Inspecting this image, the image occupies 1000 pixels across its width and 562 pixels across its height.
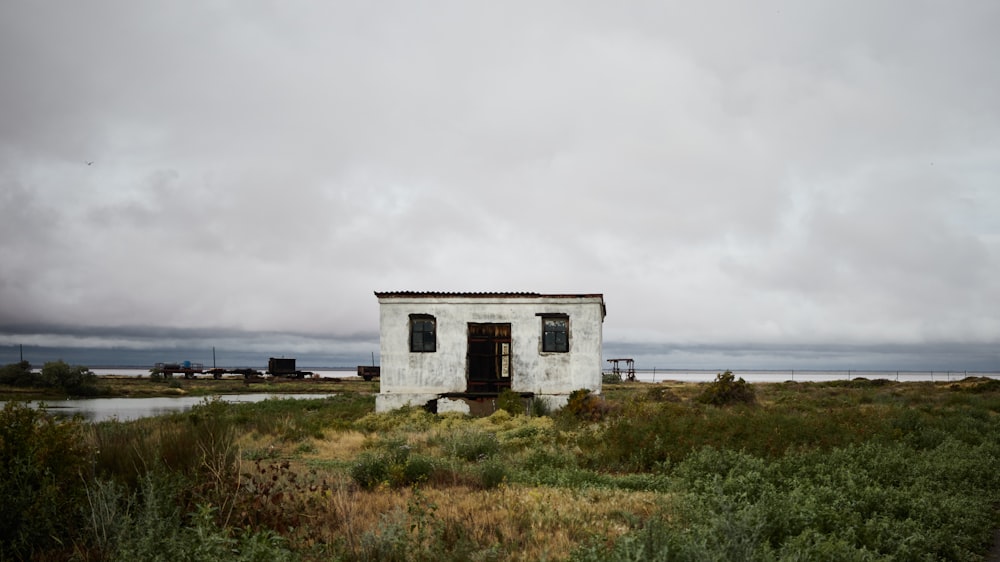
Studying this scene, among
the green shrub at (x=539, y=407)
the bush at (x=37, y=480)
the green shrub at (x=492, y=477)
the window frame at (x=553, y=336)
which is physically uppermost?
the window frame at (x=553, y=336)

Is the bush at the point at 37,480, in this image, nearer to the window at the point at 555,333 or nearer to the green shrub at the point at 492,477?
the green shrub at the point at 492,477

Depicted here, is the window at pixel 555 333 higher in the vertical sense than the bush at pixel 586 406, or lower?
higher

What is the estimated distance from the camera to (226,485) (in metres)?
7.10

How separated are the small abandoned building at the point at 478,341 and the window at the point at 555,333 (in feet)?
0.12

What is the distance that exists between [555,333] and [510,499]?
51.8 ft

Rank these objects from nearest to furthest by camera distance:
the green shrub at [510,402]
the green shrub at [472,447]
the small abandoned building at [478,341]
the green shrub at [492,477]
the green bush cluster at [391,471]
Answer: the green shrub at [492,477]
the green bush cluster at [391,471]
the green shrub at [472,447]
the green shrub at [510,402]
the small abandoned building at [478,341]

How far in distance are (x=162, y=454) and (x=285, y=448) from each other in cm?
760

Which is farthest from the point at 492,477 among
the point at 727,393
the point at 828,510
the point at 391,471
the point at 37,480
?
the point at 727,393

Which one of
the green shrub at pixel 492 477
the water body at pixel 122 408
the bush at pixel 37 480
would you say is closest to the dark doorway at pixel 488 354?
the water body at pixel 122 408

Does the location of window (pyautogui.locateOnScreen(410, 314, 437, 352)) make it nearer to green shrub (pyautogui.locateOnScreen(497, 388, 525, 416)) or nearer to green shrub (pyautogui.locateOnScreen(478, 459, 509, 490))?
green shrub (pyautogui.locateOnScreen(497, 388, 525, 416))

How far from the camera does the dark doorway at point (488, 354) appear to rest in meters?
23.8

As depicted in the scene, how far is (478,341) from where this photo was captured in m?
24.1

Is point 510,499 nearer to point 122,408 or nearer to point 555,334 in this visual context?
point 555,334

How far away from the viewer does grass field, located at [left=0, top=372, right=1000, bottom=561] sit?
5.78 metres
